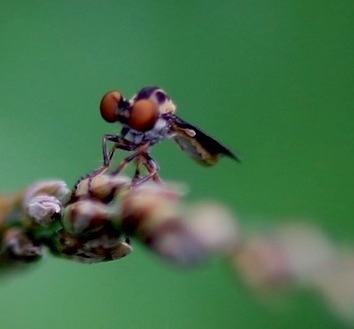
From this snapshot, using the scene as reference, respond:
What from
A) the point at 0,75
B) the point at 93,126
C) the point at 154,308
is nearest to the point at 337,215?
the point at 154,308

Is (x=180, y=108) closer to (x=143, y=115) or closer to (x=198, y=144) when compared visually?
(x=198, y=144)

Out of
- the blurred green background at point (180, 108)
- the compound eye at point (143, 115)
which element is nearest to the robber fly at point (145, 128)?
the compound eye at point (143, 115)

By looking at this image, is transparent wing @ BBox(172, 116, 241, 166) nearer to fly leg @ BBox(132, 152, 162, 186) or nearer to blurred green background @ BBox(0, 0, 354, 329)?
fly leg @ BBox(132, 152, 162, 186)

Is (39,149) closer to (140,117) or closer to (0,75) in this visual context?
(0,75)

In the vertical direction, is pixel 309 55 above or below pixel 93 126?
above

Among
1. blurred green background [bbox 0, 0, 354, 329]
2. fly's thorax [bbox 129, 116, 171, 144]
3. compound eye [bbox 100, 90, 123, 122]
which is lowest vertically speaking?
blurred green background [bbox 0, 0, 354, 329]

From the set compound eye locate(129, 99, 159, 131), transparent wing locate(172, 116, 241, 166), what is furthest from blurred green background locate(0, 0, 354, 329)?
compound eye locate(129, 99, 159, 131)
